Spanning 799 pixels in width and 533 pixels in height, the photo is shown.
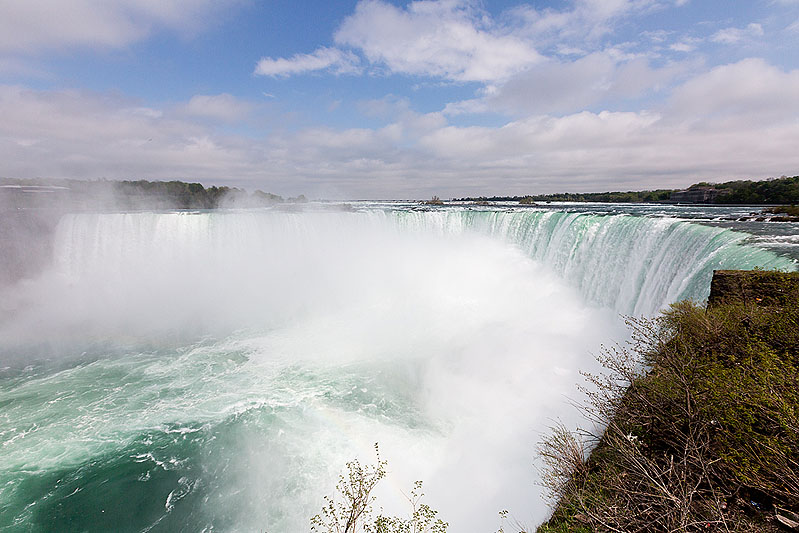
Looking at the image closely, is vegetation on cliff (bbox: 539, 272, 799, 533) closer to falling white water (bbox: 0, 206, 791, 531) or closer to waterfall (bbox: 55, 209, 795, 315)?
falling white water (bbox: 0, 206, 791, 531)

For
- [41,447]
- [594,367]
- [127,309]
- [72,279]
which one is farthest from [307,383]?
[72,279]

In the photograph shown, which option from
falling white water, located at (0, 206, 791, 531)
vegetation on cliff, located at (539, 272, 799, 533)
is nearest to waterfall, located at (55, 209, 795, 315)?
falling white water, located at (0, 206, 791, 531)

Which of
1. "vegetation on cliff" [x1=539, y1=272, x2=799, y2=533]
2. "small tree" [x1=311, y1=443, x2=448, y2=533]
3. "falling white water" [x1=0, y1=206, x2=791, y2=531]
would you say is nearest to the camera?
"vegetation on cliff" [x1=539, y1=272, x2=799, y2=533]

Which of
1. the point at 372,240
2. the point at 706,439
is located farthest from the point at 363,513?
the point at 372,240

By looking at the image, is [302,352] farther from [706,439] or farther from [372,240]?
[372,240]

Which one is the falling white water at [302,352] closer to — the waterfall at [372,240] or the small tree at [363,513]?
the waterfall at [372,240]

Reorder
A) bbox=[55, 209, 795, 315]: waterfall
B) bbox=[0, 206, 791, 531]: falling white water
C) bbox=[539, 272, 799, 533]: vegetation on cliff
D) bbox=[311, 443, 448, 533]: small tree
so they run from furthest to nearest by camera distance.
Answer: bbox=[55, 209, 795, 315]: waterfall, bbox=[0, 206, 791, 531]: falling white water, bbox=[311, 443, 448, 533]: small tree, bbox=[539, 272, 799, 533]: vegetation on cliff
